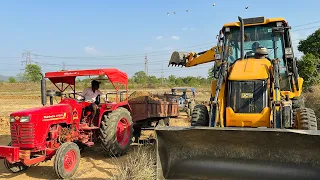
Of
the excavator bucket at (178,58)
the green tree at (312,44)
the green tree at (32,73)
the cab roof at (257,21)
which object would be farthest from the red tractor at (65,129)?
the green tree at (32,73)

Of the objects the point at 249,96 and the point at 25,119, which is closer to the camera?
the point at 249,96

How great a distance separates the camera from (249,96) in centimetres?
516

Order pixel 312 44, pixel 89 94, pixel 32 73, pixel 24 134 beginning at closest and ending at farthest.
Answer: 1. pixel 24 134
2. pixel 89 94
3. pixel 312 44
4. pixel 32 73

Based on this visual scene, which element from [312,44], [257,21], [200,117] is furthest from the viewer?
[312,44]

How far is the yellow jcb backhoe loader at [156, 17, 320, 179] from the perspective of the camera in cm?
401

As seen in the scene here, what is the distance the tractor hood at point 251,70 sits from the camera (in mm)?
5234

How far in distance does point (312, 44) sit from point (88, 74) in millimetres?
15276

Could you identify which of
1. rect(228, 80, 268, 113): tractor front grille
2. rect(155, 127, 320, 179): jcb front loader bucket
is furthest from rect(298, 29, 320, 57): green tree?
rect(155, 127, 320, 179): jcb front loader bucket

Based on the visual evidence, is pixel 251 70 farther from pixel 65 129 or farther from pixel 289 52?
pixel 65 129

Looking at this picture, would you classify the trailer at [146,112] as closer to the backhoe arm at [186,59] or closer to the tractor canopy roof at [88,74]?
the tractor canopy roof at [88,74]

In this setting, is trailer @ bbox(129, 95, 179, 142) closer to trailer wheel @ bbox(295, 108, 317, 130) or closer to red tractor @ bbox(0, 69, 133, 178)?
red tractor @ bbox(0, 69, 133, 178)

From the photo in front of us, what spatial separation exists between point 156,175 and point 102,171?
1.80m

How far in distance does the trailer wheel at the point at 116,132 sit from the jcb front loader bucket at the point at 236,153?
2.34 meters

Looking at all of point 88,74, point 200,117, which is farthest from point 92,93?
point 200,117
